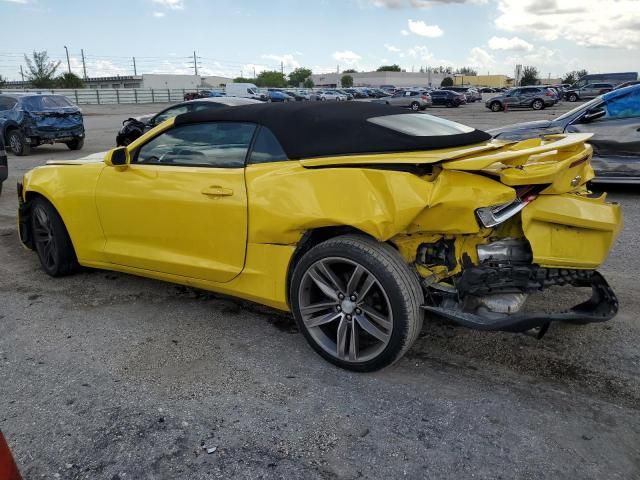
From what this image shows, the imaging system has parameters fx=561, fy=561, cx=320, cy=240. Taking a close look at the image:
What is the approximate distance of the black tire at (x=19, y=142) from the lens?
574 inches

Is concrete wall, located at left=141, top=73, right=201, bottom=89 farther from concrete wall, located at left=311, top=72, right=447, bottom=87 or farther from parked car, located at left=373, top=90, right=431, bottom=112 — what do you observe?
parked car, located at left=373, top=90, right=431, bottom=112

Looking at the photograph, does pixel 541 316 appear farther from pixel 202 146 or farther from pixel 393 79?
pixel 393 79

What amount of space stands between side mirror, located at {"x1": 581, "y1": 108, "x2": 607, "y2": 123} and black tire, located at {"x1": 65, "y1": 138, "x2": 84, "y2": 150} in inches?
514

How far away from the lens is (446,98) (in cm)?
4472

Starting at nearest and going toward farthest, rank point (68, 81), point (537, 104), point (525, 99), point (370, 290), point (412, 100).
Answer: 1. point (370, 290)
2. point (537, 104)
3. point (525, 99)
4. point (412, 100)
5. point (68, 81)

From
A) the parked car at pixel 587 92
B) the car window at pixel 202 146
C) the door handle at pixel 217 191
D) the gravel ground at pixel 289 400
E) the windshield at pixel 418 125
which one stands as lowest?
the gravel ground at pixel 289 400

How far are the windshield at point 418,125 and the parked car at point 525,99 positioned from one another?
35.0 meters

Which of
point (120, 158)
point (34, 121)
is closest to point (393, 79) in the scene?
point (34, 121)

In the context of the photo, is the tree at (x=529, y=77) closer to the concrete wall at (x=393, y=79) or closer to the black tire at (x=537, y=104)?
the concrete wall at (x=393, y=79)

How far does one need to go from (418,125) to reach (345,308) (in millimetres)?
1362

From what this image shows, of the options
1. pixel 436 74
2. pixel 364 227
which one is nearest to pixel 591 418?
pixel 364 227

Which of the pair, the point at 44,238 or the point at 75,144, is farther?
the point at 75,144

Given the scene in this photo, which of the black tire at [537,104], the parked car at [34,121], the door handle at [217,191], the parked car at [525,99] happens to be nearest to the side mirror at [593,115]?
the door handle at [217,191]

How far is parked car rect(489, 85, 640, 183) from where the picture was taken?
7461 mm
